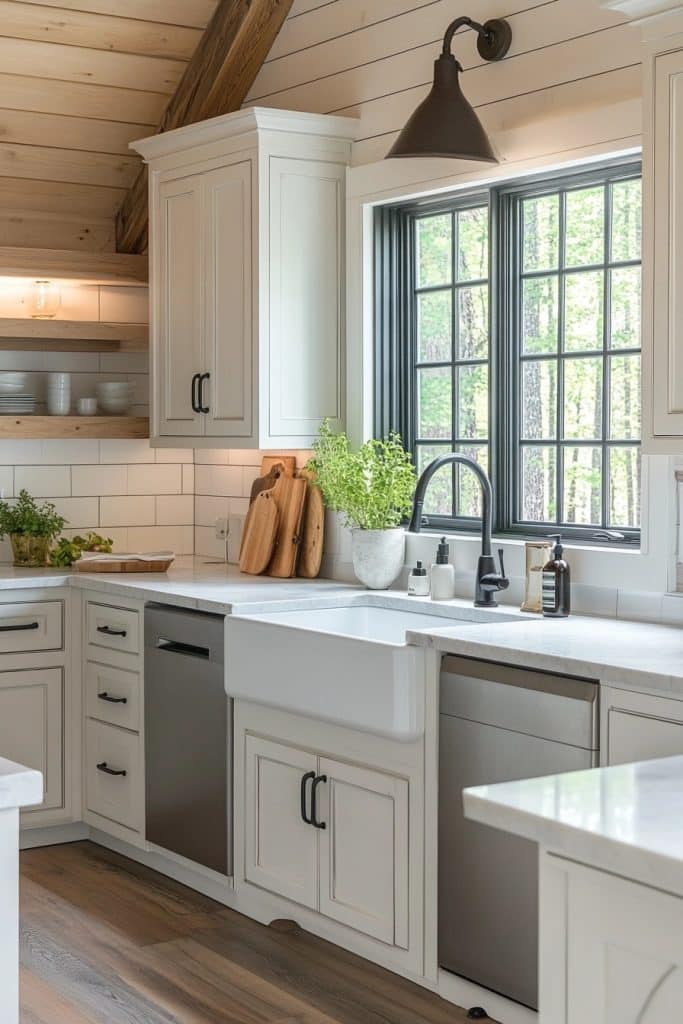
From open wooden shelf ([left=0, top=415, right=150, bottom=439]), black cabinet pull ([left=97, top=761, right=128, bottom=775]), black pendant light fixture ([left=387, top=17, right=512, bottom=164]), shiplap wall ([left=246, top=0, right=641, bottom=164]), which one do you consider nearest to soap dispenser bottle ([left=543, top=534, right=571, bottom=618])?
black pendant light fixture ([left=387, top=17, right=512, bottom=164])

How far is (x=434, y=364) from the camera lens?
447 cm

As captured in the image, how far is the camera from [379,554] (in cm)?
432

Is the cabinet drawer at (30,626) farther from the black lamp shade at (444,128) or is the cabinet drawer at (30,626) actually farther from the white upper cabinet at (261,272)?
the black lamp shade at (444,128)

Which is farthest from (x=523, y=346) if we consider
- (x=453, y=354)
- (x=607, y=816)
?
(x=607, y=816)

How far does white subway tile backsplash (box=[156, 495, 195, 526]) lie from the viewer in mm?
5586

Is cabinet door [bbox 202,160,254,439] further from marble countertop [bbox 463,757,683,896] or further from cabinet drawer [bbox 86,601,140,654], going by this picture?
marble countertop [bbox 463,757,683,896]

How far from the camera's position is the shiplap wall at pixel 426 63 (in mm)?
3680

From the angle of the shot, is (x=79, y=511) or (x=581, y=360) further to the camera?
(x=79, y=511)

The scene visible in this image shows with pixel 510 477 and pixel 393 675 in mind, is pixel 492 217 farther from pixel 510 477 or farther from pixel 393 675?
pixel 393 675

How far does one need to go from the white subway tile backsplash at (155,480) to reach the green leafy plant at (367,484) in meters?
1.34

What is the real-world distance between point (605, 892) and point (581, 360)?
7.97 ft

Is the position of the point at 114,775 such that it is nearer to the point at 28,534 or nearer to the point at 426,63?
the point at 28,534

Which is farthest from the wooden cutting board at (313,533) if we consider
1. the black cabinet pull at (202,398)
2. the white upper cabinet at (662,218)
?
the white upper cabinet at (662,218)

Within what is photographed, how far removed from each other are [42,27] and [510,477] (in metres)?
2.21
